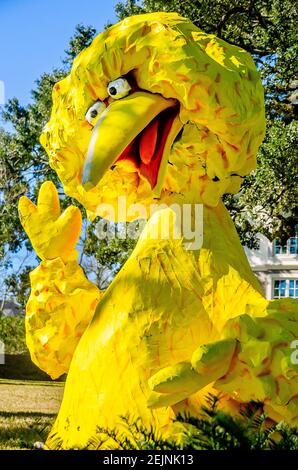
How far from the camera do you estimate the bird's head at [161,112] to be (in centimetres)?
274

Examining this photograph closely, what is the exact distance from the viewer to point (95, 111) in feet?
9.59

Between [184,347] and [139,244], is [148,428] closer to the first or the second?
[184,347]

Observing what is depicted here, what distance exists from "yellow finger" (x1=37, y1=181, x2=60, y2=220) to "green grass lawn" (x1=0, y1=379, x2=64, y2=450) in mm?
2411

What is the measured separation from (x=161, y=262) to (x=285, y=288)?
671 inches

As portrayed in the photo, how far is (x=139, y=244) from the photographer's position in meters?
3.06

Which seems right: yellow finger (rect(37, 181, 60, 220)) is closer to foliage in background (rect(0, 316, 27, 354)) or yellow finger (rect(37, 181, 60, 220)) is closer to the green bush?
the green bush

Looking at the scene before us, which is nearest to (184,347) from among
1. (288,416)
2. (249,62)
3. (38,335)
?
(288,416)

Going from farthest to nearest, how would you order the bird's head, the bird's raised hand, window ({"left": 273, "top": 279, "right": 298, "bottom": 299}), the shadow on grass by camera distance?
window ({"left": 273, "top": 279, "right": 298, "bottom": 299})
the shadow on grass
the bird's raised hand
the bird's head

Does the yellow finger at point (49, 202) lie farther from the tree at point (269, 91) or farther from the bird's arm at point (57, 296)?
the tree at point (269, 91)

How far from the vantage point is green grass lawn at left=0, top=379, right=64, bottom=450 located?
6383 mm

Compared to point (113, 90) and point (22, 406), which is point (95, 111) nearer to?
point (113, 90)

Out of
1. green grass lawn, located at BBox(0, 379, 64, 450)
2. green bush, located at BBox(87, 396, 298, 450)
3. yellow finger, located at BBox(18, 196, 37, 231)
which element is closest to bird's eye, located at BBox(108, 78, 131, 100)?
yellow finger, located at BBox(18, 196, 37, 231)

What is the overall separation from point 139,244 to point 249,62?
3.04 ft

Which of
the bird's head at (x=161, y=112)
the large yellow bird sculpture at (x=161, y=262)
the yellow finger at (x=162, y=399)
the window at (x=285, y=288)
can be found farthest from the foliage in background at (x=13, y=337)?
the yellow finger at (x=162, y=399)
